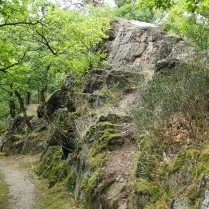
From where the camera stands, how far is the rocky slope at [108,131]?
7.46 metres

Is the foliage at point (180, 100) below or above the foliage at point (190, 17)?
below

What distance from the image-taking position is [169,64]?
1023cm

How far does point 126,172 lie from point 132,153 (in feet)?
3.11

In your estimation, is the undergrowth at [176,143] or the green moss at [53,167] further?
the green moss at [53,167]

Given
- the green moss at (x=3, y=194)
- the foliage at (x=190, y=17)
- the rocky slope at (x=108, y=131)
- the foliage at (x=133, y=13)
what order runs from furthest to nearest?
the foliage at (x=133, y=13), the green moss at (x=3, y=194), the rocky slope at (x=108, y=131), the foliage at (x=190, y=17)

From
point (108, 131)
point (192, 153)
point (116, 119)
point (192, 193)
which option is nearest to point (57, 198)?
point (108, 131)

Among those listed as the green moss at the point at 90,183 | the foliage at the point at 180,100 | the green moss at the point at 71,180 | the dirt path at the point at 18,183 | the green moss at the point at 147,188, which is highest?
the foliage at the point at 180,100

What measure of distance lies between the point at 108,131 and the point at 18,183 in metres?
6.80

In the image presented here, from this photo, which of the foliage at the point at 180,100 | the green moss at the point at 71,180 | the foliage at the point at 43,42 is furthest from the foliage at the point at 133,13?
the foliage at the point at 180,100

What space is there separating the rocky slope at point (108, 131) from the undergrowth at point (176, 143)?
0.26 ft

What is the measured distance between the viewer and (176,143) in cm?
579

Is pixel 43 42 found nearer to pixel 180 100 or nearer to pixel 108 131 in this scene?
pixel 108 131

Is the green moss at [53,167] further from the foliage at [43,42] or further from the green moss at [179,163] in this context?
the green moss at [179,163]

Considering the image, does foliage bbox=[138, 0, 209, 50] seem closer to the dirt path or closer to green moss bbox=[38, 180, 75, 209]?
green moss bbox=[38, 180, 75, 209]
